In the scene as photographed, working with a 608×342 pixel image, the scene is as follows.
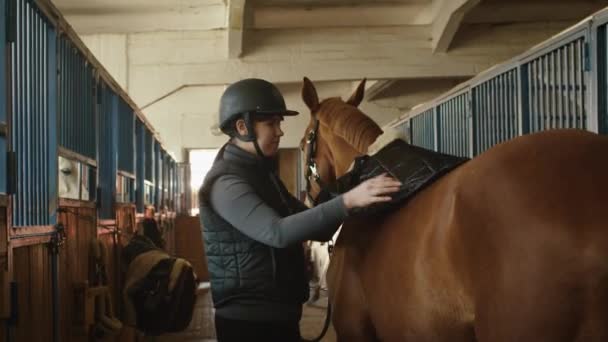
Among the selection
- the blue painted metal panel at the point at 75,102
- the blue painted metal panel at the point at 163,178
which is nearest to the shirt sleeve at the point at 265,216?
the blue painted metal panel at the point at 75,102

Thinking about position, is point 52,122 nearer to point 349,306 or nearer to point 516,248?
point 349,306

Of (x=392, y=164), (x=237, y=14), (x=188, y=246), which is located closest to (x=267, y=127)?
(x=392, y=164)

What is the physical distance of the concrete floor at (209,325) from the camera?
205 inches

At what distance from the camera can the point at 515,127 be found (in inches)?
118

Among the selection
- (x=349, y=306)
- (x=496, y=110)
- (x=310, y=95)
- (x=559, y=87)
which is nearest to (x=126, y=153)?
(x=310, y=95)

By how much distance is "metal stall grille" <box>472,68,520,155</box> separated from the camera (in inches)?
117

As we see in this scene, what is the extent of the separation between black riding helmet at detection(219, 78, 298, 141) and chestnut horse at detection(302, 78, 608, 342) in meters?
0.57

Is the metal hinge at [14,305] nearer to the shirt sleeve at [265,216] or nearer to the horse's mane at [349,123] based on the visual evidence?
the shirt sleeve at [265,216]

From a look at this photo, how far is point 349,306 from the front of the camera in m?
2.14

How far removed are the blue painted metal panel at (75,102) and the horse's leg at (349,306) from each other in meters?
1.43

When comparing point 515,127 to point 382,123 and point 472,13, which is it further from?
point 382,123

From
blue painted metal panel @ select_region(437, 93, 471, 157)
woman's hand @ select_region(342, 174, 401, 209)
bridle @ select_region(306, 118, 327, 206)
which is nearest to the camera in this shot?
woman's hand @ select_region(342, 174, 401, 209)

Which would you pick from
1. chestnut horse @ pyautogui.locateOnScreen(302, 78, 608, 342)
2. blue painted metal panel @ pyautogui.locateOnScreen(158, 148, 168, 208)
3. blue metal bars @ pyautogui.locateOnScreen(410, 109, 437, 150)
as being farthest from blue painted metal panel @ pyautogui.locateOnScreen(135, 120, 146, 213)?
chestnut horse @ pyautogui.locateOnScreen(302, 78, 608, 342)

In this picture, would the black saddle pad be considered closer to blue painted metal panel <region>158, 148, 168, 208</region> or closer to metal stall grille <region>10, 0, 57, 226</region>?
metal stall grille <region>10, 0, 57, 226</region>
